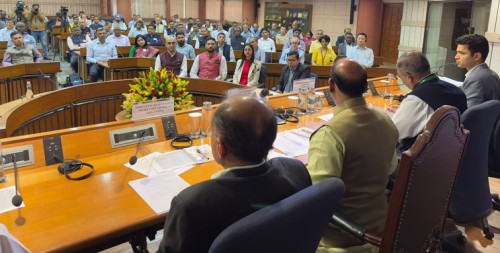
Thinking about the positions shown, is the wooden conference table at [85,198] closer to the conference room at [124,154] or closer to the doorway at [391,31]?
the conference room at [124,154]

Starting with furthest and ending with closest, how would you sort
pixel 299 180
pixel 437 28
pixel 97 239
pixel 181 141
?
pixel 437 28 → pixel 181 141 → pixel 97 239 → pixel 299 180

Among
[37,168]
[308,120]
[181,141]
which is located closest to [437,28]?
[308,120]

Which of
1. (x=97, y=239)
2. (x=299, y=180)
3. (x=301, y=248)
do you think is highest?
(x=299, y=180)

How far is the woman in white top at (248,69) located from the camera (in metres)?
5.24

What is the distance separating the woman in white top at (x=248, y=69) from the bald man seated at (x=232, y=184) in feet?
13.3

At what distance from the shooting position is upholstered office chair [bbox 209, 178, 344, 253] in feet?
2.99

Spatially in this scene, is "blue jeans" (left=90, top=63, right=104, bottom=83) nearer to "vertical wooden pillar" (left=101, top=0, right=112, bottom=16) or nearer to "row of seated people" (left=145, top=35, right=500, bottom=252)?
"row of seated people" (left=145, top=35, right=500, bottom=252)

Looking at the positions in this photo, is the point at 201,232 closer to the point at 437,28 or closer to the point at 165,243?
the point at 165,243

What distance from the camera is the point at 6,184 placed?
1.85m

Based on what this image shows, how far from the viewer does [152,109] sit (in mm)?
2508

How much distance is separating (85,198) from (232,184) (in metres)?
0.93

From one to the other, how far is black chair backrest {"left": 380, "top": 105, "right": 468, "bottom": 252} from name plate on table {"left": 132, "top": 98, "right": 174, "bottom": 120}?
5.03ft

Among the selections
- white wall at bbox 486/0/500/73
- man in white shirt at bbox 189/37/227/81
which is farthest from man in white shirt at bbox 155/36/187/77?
white wall at bbox 486/0/500/73

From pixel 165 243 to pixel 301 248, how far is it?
1.16 feet
